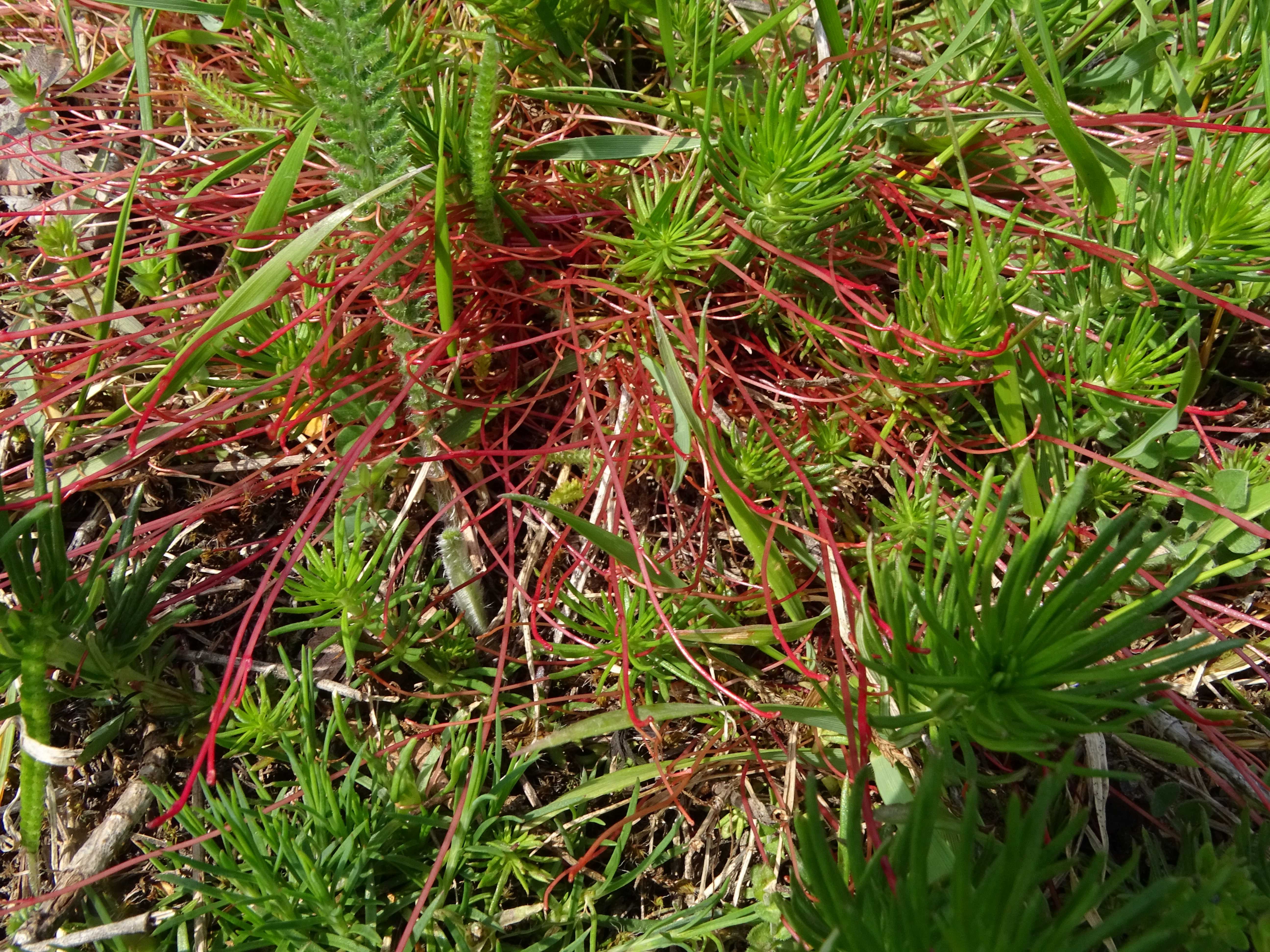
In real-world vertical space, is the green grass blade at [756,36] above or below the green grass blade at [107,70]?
above

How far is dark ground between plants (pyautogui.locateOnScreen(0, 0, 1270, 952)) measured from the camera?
1.06 metres

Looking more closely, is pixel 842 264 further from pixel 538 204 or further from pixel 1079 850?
pixel 1079 850

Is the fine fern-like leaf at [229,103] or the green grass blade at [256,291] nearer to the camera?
the green grass blade at [256,291]

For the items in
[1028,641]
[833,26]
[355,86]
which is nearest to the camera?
[1028,641]

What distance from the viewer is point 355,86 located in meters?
1.01

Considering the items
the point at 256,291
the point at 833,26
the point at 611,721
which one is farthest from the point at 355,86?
the point at 611,721

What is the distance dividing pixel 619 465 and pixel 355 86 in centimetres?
65

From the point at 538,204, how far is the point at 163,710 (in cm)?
102

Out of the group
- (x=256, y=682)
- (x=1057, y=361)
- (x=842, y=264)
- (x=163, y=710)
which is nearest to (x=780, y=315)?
(x=842, y=264)

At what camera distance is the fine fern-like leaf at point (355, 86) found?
0.97 meters

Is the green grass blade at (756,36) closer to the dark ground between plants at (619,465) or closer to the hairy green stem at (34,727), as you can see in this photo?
the dark ground between plants at (619,465)

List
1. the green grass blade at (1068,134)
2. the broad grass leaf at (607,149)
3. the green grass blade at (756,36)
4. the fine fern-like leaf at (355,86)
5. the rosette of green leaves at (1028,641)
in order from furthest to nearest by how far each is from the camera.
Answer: the broad grass leaf at (607,149) < the green grass blade at (756,36) < the green grass blade at (1068,134) < the fine fern-like leaf at (355,86) < the rosette of green leaves at (1028,641)

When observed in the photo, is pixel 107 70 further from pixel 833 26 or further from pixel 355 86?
pixel 833 26

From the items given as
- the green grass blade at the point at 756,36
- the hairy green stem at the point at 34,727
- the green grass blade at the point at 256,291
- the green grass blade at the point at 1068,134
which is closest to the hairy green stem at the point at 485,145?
the green grass blade at the point at 256,291
